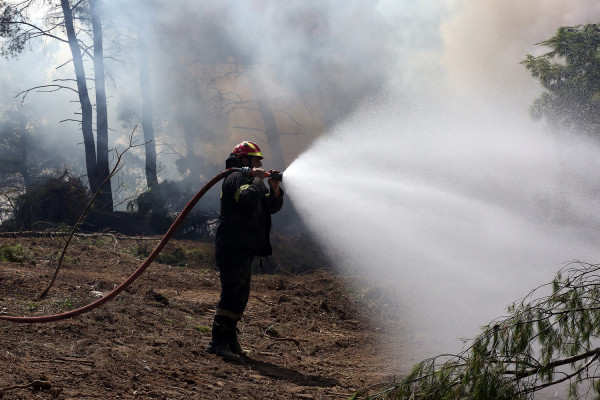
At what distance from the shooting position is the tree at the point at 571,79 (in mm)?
10602

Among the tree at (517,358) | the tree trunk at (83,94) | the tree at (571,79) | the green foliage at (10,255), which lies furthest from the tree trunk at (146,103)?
the tree at (517,358)

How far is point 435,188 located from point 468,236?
2.14 meters

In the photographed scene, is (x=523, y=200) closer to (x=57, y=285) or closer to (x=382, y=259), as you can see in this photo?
(x=382, y=259)

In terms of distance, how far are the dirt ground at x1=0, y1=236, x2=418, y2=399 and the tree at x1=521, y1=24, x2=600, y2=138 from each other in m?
5.30

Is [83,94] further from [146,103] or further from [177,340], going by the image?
[177,340]

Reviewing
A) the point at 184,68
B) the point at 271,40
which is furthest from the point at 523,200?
the point at 184,68

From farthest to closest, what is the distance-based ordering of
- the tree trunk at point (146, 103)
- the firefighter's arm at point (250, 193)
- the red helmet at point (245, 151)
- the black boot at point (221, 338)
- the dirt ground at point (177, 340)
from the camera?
the tree trunk at point (146, 103) < the red helmet at point (245, 151) < the black boot at point (221, 338) < the firefighter's arm at point (250, 193) < the dirt ground at point (177, 340)

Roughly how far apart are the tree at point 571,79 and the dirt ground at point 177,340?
17.4ft

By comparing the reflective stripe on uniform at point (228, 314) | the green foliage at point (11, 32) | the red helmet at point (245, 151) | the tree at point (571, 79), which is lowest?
the reflective stripe on uniform at point (228, 314)

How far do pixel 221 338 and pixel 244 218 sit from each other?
1073 mm

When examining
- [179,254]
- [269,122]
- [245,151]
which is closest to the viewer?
[245,151]

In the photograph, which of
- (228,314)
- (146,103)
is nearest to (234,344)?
(228,314)

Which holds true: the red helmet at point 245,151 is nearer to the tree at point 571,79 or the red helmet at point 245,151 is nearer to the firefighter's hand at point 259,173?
the firefighter's hand at point 259,173

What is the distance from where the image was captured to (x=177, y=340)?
17.7 feet
